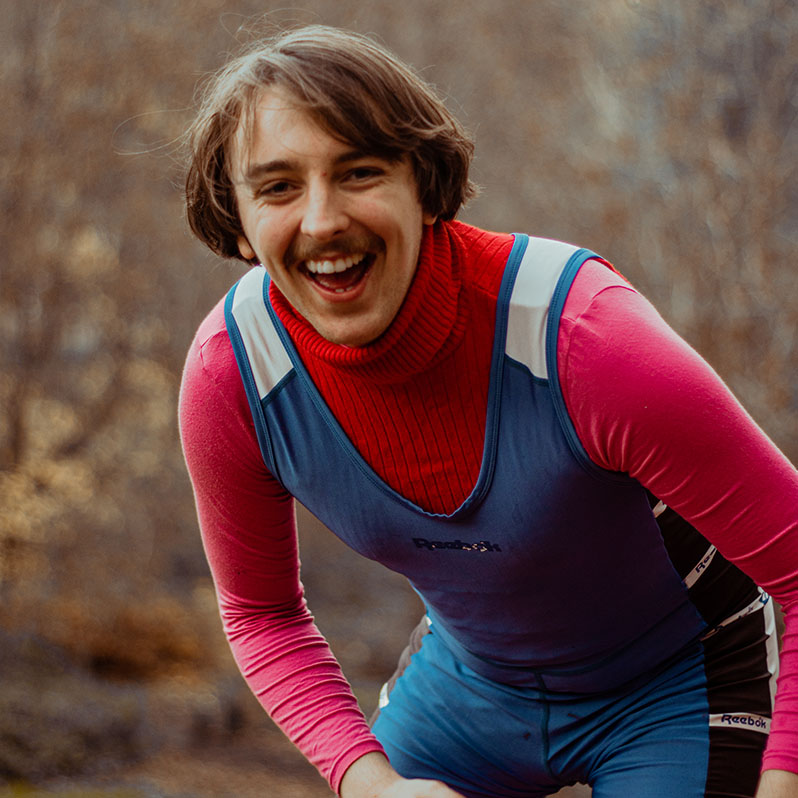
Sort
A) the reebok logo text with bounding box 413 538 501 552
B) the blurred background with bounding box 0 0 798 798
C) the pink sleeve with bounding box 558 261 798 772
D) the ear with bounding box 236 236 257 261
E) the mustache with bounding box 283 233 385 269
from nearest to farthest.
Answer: the pink sleeve with bounding box 558 261 798 772, the mustache with bounding box 283 233 385 269, the reebok logo text with bounding box 413 538 501 552, the ear with bounding box 236 236 257 261, the blurred background with bounding box 0 0 798 798

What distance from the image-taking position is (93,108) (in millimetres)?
4504

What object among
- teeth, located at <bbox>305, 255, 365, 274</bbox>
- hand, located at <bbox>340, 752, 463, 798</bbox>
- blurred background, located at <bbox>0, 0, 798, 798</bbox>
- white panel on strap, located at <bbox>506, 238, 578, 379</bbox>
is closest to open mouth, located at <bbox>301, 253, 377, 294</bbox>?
teeth, located at <bbox>305, 255, 365, 274</bbox>

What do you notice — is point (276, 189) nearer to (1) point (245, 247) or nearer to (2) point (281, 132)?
(2) point (281, 132)

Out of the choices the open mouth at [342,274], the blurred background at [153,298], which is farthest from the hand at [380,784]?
the blurred background at [153,298]

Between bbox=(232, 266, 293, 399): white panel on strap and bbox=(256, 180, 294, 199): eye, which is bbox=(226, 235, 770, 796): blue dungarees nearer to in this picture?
bbox=(232, 266, 293, 399): white panel on strap

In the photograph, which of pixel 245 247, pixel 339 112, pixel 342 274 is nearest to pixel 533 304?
pixel 342 274

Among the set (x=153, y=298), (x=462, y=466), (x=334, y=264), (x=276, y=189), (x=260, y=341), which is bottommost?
(x=462, y=466)

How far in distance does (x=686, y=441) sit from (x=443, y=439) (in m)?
0.39

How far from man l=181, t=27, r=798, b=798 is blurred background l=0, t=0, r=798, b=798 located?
7.83ft

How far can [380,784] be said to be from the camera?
181 cm

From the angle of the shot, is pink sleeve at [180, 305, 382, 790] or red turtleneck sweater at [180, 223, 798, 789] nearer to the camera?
red turtleneck sweater at [180, 223, 798, 789]

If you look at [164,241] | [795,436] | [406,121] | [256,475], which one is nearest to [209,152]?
[406,121]

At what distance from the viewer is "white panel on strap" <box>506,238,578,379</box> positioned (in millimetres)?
1597

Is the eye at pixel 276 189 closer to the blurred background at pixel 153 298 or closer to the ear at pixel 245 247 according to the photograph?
the ear at pixel 245 247
